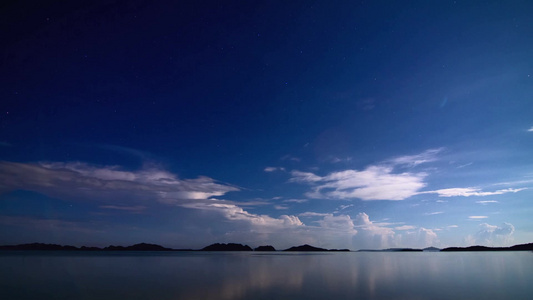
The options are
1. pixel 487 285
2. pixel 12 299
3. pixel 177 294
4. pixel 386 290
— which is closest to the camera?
pixel 12 299

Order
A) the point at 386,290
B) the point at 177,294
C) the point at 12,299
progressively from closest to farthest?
the point at 12,299 → the point at 177,294 → the point at 386,290

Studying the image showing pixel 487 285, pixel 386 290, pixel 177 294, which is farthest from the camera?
pixel 487 285

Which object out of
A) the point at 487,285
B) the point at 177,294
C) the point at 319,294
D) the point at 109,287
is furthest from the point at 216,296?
the point at 487,285

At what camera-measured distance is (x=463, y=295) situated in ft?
88.4

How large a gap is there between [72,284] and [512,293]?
45.0 m

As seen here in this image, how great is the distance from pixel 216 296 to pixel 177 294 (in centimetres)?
369

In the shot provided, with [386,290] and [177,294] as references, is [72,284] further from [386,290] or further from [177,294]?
[386,290]

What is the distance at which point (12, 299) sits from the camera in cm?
2419

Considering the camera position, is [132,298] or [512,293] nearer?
[132,298]

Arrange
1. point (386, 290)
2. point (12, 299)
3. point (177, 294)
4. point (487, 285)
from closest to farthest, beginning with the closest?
1. point (12, 299)
2. point (177, 294)
3. point (386, 290)
4. point (487, 285)

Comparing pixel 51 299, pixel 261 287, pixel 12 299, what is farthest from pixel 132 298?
pixel 261 287

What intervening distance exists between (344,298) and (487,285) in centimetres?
2005

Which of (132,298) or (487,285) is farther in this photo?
(487,285)

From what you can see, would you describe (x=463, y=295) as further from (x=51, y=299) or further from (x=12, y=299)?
(x=12, y=299)
